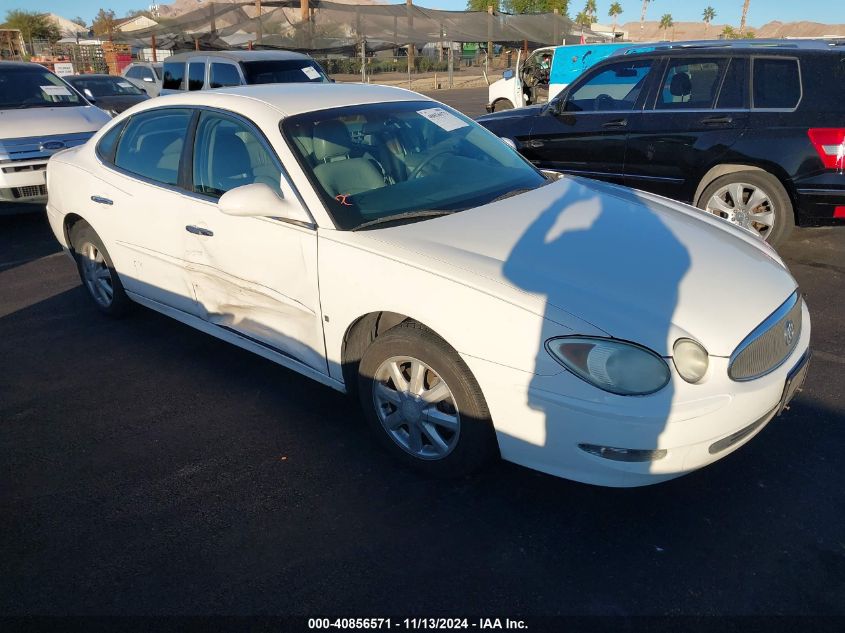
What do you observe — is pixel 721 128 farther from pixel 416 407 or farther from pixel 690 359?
pixel 416 407

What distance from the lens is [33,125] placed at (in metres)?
7.70

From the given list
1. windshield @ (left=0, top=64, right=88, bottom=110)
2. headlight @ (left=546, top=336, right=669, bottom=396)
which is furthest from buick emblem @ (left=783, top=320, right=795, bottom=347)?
windshield @ (left=0, top=64, right=88, bottom=110)

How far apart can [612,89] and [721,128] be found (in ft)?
4.07

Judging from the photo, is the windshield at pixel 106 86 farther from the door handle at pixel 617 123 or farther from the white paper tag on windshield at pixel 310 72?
the door handle at pixel 617 123

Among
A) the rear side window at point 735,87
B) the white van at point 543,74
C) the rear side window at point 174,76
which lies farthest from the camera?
the white van at point 543,74

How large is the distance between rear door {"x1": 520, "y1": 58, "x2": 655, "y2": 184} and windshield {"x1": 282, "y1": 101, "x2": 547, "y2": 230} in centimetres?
279

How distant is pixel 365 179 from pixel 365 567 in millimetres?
1900

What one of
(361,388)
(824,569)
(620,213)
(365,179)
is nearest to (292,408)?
(361,388)

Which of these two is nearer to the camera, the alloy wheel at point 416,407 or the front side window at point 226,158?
the alloy wheel at point 416,407

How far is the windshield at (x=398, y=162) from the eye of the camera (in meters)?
3.36

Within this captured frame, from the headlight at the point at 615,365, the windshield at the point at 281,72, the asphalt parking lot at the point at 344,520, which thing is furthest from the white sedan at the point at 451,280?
the windshield at the point at 281,72

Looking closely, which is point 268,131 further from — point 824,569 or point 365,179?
point 824,569

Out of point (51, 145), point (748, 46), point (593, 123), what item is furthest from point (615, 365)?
point (51, 145)

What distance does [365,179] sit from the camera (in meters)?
3.51
